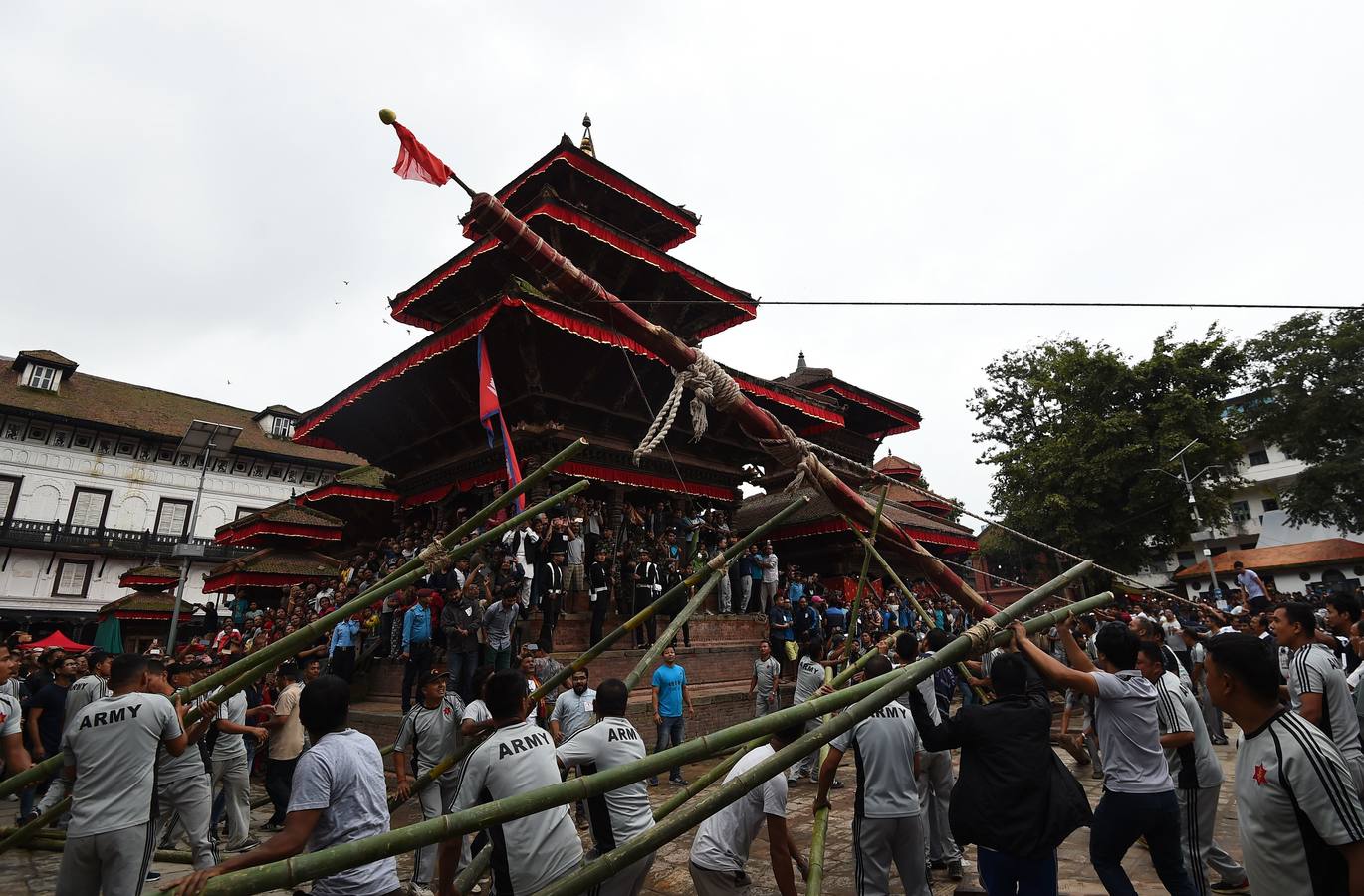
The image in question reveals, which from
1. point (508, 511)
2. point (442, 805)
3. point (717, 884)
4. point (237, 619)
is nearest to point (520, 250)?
point (717, 884)

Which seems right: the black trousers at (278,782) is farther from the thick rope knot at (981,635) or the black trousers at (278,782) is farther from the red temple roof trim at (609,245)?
the red temple roof trim at (609,245)

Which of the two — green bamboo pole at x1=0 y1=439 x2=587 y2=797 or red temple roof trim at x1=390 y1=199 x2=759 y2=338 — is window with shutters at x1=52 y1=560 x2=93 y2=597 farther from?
green bamboo pole at x1=0 y1=439 x2=587 y2=797

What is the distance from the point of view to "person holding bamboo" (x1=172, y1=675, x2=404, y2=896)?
3.12 m

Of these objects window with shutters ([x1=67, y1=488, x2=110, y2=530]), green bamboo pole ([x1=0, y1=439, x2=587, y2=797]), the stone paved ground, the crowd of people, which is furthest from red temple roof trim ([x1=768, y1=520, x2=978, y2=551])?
window with shutters ([x1=67, y1=488, x2=110, y2=530])

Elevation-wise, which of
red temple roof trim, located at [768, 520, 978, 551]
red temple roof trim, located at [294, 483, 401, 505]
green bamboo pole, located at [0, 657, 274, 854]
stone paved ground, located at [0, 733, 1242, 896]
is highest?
red temple roof trim, located at [294, 483, 401, 505]

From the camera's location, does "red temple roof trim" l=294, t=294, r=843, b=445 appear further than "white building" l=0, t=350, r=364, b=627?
No

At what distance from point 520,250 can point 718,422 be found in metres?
12.4

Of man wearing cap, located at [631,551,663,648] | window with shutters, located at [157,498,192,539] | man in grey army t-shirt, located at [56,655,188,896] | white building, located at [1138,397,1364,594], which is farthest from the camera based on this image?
white building, located at [1138,397,1364,594]

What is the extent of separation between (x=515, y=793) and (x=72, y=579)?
3980 centimetres

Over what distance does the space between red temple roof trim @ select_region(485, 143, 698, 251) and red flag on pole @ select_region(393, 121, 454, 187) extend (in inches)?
465

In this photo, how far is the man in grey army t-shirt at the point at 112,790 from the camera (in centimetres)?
395

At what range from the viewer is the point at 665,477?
15.8 metres

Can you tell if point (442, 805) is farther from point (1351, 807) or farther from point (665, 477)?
point (665, 477)

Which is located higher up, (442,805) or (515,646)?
(515,646)
